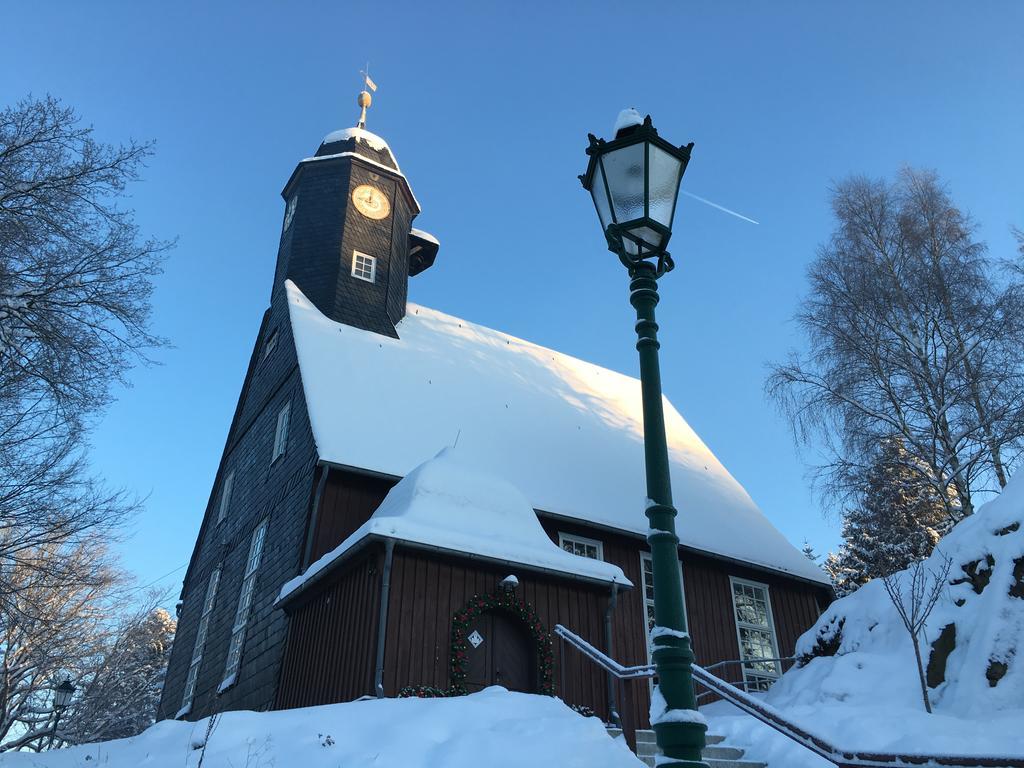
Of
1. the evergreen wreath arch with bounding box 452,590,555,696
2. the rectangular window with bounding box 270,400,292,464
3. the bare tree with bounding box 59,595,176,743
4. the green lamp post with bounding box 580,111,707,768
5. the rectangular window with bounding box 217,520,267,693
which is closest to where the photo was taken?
the green lamp post with bounding box 580,111,707,768

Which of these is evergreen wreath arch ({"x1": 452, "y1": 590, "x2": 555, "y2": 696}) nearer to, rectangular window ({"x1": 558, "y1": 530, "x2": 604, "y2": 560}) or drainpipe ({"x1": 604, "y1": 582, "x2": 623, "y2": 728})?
drainpipe ({"x1": 604, "y1": 582, "x2": 623, "y2": 728})

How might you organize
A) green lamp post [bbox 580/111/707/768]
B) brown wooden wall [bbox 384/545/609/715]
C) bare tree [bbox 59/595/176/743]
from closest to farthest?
green lamp post [bbox 580/111/707/768], brown wooden wall [bbox 384/545/609/715], bare tree [bbox 59/595/176/743]

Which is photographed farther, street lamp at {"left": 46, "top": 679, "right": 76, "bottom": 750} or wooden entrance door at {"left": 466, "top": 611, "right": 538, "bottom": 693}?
street lamp at {"left": 46, "top": 679, "right": 76, "bottom": 750}

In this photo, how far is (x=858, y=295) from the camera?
16594 mm

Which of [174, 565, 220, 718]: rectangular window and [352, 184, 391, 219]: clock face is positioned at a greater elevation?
[352, 184, 391, 219]: clock face

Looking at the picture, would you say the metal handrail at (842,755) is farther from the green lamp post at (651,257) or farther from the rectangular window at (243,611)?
the rectangular window at (243,611)

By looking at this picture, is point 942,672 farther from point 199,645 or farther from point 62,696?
point 62,696

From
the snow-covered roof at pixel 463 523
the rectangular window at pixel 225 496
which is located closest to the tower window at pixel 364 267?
the rectangular window at pixel 225 496

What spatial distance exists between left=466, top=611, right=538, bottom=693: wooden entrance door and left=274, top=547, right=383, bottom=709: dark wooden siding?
1.33 metres

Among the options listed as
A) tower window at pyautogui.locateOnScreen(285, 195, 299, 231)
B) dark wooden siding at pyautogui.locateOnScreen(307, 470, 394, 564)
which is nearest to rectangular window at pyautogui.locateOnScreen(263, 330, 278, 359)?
tower window at pyautogui.locateOnScreen(285, 195, 299, 231)

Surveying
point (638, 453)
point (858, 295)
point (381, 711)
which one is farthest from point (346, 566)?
point (858, 295)

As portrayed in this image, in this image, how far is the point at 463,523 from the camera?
34.1ft

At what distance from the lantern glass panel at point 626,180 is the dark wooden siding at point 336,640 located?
6.59m

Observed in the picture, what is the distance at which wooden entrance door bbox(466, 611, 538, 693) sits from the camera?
32.4 ft
